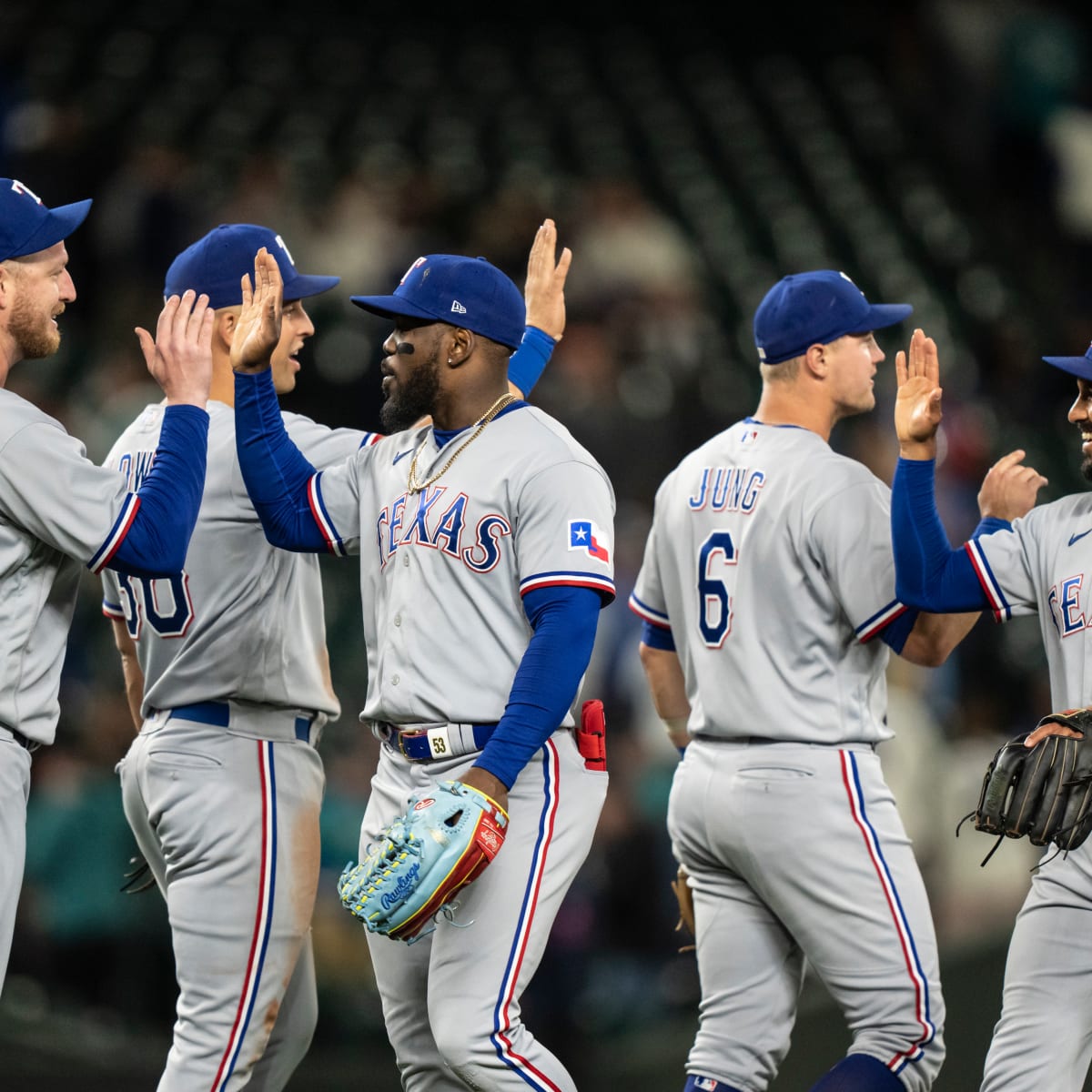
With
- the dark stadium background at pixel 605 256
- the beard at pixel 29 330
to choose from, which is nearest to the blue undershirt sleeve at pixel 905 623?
the dark stadium background at pixel 605 256

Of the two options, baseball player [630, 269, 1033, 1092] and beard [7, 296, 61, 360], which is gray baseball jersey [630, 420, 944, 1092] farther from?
beard [7, 296, 61, 360]

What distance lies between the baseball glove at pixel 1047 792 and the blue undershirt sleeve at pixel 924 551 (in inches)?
15.3

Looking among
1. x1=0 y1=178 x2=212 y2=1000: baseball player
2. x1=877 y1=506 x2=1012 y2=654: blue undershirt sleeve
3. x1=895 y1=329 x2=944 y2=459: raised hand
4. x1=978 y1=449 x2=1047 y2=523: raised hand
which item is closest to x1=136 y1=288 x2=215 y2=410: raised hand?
x1=0 y1=178 x2=212 y2=1000: baseball player

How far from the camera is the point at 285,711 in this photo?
158 inches

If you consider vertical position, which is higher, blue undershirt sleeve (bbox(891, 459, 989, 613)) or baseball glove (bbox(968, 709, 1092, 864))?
blue undershirt sleeve (bbox(891, 459, 989, 613))

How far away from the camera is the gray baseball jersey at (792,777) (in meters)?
3.81

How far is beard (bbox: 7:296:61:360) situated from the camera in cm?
355

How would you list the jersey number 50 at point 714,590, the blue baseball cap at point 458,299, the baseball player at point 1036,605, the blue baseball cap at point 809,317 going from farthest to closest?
the blue baseball cap at point 809,317
the jersey number 50 at point 714,590
the blue baseball cap at point 458,299
the baseball player at point 1036,605

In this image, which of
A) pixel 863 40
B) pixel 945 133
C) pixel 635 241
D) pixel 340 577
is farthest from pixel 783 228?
pixel 340 577

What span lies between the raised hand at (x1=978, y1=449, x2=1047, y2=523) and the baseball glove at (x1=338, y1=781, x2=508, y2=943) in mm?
1394

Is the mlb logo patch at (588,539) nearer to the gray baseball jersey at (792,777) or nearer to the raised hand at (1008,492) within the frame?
the gray baseball jersey at (792,777)

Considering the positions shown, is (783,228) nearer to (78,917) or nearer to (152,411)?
(78,917)

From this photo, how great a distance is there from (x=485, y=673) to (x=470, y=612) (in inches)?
5.1

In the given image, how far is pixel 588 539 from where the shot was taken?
3.43 metres
